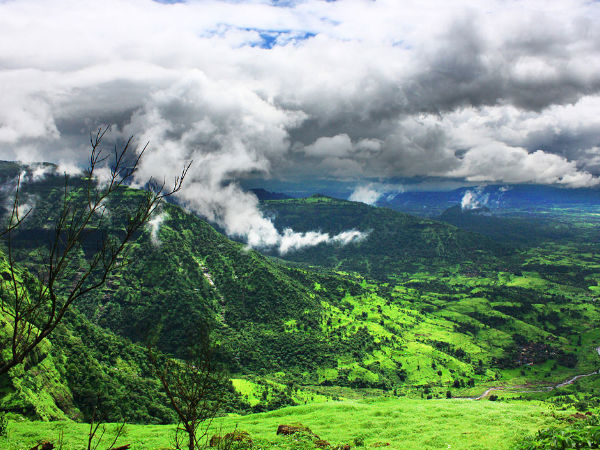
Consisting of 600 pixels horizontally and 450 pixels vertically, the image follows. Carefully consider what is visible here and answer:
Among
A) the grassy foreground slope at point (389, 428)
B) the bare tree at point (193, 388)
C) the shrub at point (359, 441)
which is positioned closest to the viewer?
the bare tree at point (193, 388)

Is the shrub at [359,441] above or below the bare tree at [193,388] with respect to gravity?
below

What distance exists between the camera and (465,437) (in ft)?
113

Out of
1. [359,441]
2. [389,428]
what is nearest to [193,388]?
[359,441]

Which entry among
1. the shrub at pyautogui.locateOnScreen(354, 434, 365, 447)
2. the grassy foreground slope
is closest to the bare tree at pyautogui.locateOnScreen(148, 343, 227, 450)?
the grassy foreground slope

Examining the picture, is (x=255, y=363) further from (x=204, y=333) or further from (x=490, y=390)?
(x=204, y=333)

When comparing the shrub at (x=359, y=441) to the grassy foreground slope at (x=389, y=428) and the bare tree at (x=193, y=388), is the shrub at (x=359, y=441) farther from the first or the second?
the bare tree at (x=193, y=388)

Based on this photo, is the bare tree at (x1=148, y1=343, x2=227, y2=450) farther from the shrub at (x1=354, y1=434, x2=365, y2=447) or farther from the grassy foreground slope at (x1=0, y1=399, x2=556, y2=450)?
the shrub at (x1=354, y1=434, x2=365, y2=447)

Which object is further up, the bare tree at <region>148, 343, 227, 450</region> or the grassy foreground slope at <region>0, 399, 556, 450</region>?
the bare tree at <region>148, 343, 227, 450</region>

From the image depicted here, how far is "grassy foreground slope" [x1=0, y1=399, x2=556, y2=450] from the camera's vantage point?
3425cm

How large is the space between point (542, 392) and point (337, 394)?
10873cm

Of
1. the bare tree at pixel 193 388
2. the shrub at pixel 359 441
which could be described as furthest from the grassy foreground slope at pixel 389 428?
the bare tree at pixel 193 388

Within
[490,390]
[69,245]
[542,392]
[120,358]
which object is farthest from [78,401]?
[542,392]

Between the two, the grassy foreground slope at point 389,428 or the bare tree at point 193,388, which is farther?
the grassy foreground slope at point 389,428

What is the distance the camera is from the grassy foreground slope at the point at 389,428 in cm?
3425
